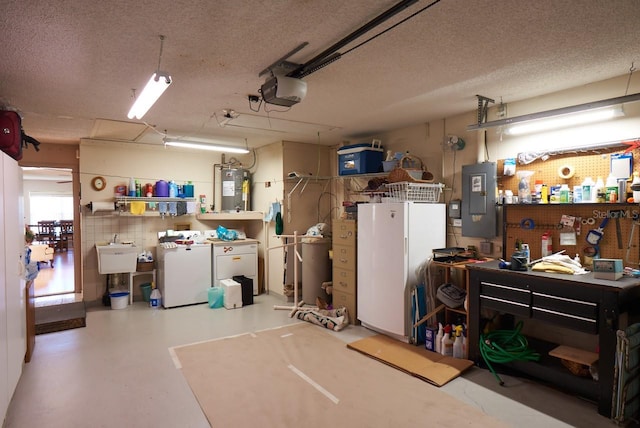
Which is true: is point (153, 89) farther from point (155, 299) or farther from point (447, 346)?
point (155, 299)

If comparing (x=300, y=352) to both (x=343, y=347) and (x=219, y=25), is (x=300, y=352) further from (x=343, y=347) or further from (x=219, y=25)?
(x=219, y=25)

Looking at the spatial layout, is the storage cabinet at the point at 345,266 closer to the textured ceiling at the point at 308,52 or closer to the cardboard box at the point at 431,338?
the cardboard box at the point at 431,338

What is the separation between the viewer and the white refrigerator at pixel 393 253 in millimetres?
3682

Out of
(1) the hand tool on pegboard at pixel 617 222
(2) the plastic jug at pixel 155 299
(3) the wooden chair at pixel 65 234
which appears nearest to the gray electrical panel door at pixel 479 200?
(1) the hand tool on pegboard at pixel 617 222

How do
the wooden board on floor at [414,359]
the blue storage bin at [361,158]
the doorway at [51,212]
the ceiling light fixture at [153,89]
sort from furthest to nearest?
the doorway at [51,212] < the blue storage bin at [361,158] < the wooden board on floor at [414,359] < the ceiling light fixture at [153,89]

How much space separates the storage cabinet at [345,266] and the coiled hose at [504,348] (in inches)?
62.6

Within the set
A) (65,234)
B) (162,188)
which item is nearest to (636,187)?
(162,188)

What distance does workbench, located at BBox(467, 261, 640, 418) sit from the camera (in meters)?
2.40

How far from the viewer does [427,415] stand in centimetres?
249

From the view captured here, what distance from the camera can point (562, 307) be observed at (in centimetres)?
259

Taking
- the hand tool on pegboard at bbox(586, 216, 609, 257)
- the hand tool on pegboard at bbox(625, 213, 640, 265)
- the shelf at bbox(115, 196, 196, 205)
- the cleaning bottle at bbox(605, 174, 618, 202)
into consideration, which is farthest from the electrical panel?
the shelf at bbox(115, 196, 196, 205)

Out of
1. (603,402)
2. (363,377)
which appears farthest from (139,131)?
(603,402)

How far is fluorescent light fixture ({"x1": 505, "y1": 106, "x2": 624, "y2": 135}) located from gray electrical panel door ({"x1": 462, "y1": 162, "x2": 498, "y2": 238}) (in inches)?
15.8

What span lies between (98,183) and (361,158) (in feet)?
13.1
